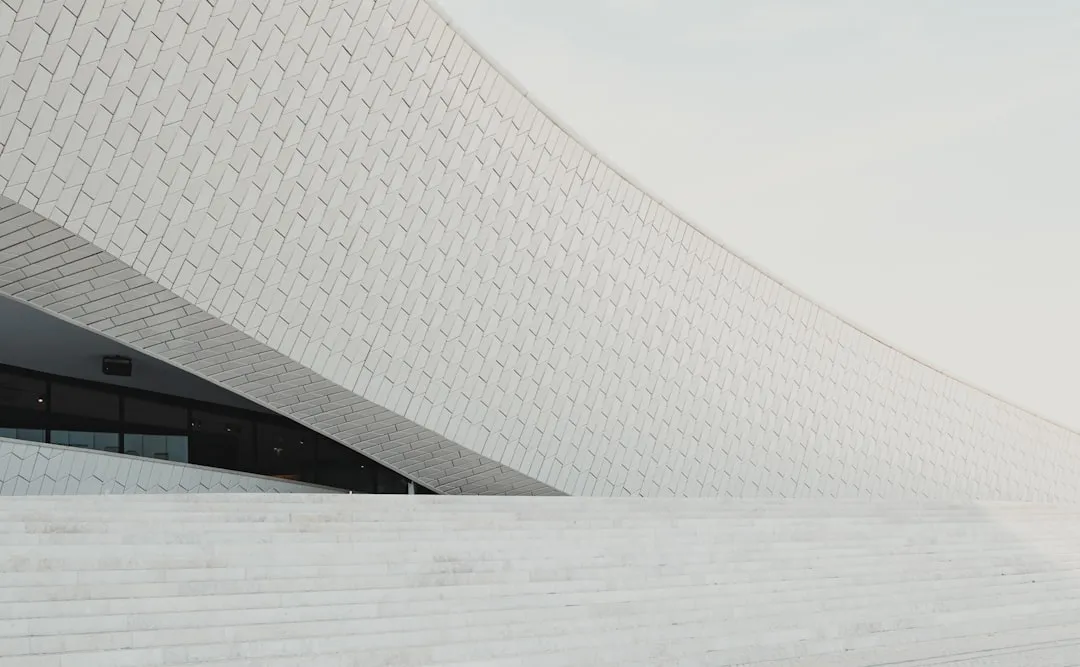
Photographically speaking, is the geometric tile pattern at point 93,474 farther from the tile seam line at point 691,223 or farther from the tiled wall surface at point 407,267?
the tile seam line at point 691,223

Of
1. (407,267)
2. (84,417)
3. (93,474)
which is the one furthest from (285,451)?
(407,267)

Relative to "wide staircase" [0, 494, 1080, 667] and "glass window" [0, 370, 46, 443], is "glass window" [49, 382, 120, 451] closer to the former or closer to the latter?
"glass window" [0, 370, 46, 443]

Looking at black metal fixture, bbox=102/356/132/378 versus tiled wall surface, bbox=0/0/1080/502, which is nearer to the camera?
tiled wall surface, bbox=0/0/1080/502

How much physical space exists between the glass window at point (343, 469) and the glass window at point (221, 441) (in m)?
0.80

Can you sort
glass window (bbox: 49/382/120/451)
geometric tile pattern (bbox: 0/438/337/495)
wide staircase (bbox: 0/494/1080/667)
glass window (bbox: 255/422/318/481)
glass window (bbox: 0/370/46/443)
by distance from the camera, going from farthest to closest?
glass window (bbox: 255/422/318/481) → glass window (bbox: 49/382/120/451) → glass window (bbox: 0/370/46/443) → geometric tile pattern (bbox: 0/438/337/495) → wide staircase (bbox: 0/494/1080/667)

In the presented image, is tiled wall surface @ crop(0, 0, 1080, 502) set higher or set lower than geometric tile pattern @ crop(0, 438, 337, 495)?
higher

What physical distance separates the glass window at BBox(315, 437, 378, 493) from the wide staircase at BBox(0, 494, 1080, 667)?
6326 mm

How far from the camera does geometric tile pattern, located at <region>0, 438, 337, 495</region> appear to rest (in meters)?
9.34

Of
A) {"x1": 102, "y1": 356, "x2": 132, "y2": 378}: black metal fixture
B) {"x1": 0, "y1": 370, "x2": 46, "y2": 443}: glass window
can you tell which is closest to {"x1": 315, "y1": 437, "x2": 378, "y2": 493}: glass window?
{"x1": 102, "y1": 356, "x2": 132, "y2": 378}: black metal fixture

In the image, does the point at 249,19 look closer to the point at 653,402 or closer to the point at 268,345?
the point at 268,345

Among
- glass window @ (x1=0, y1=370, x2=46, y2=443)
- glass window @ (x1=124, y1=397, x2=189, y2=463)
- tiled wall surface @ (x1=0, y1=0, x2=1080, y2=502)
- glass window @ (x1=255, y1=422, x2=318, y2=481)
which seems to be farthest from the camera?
glass window @ (x1=255, y1=422, x2=318, y2=481)

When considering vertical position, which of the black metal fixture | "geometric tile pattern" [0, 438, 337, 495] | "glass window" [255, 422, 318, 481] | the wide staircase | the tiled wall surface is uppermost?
the tiled wall surface

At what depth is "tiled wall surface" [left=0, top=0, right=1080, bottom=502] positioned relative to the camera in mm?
7562

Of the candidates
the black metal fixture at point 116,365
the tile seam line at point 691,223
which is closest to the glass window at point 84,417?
the black metal fixture at point 116,365
